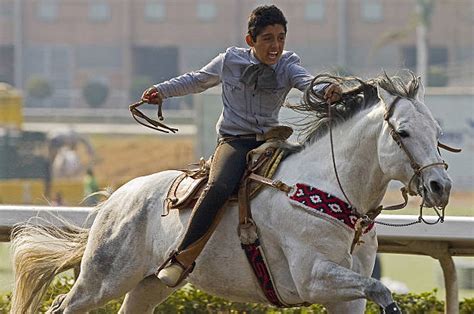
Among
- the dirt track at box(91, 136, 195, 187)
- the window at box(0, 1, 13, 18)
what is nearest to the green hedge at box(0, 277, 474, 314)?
the dirt track at box(91, 136, 195, 187)

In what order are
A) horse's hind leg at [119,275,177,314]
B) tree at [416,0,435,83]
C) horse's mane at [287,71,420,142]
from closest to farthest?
horse's mane at [287,71,420,142]
horse's hind leg at [119,275,177,314]
tree at [416,0,435,83]

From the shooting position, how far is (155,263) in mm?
6234

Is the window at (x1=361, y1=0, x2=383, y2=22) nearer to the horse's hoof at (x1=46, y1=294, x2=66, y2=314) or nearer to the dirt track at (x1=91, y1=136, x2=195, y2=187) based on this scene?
the dirt track at (x1=91, y1=136, x2=195, y2=187)

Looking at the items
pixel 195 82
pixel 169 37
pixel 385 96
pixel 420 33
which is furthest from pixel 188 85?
pixel 169 37

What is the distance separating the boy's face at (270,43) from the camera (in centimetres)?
575

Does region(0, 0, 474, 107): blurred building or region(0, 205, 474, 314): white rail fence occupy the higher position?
region(0, 205, 474, 314): white rail fence

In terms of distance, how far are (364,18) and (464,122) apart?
17.4 m

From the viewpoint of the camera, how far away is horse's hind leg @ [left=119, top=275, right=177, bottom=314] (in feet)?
21.2

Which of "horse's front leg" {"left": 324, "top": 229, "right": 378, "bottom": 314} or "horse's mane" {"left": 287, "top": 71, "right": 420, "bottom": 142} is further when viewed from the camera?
"horse's front leg" {"left": 324, "top": 229, "right": 378, "bottom": 314}

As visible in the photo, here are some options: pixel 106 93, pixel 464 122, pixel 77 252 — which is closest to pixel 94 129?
pixel 106 93

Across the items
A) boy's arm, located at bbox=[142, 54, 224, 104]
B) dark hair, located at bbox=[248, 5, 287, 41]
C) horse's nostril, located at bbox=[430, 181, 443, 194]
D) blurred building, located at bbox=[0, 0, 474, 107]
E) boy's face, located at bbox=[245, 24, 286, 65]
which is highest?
dark hair, located at bbox=[248, 5, 287, 41]

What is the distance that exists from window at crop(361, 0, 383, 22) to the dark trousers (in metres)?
38.8

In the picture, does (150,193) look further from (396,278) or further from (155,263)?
(396,278)

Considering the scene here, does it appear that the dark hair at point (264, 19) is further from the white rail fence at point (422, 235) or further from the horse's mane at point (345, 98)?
the white rail fence at point (422, 235)
